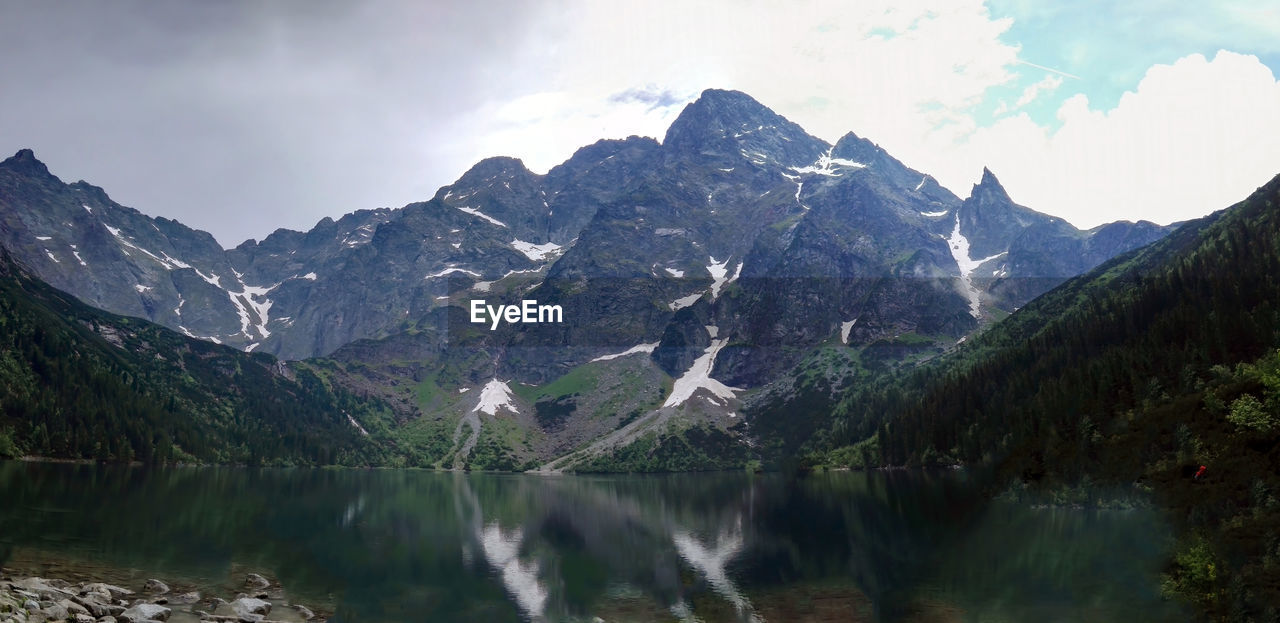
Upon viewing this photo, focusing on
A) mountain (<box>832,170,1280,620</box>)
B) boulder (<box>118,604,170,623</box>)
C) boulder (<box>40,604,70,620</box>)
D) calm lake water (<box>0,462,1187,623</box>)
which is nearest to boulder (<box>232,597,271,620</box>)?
boulder (<box>118,604,170,623</box>)

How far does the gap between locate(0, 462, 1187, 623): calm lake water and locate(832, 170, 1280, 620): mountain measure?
17.5 feet

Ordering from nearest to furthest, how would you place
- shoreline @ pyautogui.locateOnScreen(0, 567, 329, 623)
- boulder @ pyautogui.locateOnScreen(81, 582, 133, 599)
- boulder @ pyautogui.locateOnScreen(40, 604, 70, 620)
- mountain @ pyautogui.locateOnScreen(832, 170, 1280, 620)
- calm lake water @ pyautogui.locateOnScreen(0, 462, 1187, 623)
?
1. boulder @ pyautogui.locateOnScreen(40, 604, 70, 620)
2. shoreline @ pyautogui.locateOnScreen(0, 567, 329, 623)
3. boulder @ pyautogui.locateOnScreen(81, 582, 133, 599)
4. mountain @ pyautogui.locateOnScreen(832, 170, 1280, 620)
5. calm lake water @ pyautogui.locateOnScreen(0, 462, 1187, 623)

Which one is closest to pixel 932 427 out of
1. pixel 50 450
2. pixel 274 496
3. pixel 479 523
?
pixel 479 523

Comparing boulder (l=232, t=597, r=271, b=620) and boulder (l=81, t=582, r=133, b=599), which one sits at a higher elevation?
boulder (l=81, t=582, r=133, b=599)

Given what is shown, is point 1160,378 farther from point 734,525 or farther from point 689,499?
point 689,499

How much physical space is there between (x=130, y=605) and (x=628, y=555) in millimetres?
54947

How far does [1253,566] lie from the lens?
48906 mm

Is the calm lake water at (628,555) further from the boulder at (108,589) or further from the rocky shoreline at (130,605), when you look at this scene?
the boulder at (108,589)

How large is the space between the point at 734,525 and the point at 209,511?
79.9m

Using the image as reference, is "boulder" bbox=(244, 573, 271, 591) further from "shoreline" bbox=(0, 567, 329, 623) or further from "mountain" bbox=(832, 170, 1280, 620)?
"mountain" bbox=(832, 170, 1280, 620)

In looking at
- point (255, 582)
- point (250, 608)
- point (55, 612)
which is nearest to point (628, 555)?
point (255, 582)

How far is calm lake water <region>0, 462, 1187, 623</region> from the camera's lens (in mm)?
61281

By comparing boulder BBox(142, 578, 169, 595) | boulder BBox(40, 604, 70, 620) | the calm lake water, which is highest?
boulder BBox(40, 604, 70, 620)

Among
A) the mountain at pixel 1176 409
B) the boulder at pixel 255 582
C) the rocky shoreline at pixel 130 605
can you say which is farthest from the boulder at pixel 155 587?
the mountain at pixel 1176 409
